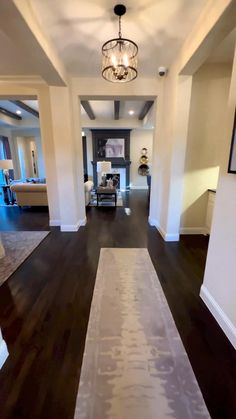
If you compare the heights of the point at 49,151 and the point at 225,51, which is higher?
the point at 225,51

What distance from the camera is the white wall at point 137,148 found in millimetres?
8555

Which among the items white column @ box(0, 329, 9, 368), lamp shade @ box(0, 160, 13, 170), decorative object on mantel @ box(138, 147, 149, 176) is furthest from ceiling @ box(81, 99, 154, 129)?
white column @ box(0, 329, 9, 368)

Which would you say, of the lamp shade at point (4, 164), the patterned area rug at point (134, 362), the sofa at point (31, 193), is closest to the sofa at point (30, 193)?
the sofa at point (31, 193)

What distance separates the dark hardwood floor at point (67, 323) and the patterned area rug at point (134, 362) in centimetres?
7

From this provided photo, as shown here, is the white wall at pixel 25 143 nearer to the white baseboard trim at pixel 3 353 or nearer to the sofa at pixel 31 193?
the sofa at pixel 31 193

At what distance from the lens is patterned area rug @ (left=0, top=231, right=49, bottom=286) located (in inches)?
95.4

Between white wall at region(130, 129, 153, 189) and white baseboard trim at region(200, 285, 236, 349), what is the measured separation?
7.52 m

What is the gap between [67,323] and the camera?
162cm

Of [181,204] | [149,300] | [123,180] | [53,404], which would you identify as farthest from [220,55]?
[123,180]

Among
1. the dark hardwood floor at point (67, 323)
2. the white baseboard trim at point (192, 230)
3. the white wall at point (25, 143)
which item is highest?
the white wall at point (25, 143)

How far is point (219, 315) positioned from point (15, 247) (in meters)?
2.84

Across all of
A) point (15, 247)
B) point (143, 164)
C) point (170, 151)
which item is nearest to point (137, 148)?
point (143, 164)

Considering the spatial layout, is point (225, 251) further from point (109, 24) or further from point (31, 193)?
point (31, 193)

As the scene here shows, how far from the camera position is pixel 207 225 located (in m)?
3.42
